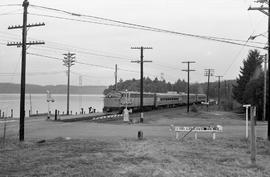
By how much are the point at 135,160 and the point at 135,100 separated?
42091 mm

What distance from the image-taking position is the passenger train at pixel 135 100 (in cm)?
5084

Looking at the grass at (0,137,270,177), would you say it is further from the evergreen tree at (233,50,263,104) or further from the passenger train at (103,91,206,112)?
the evergreen tree at (233,50,263,104)

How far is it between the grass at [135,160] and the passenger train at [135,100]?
21822 mm

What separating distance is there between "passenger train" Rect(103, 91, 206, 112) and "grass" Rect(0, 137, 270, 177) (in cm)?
2182

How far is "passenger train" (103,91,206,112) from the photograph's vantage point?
50844 mm

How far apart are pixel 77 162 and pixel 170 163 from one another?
2.94 m

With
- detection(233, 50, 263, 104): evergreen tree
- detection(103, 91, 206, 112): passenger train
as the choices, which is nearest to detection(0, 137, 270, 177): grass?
detection(103, 91, 206, 112): passenger train

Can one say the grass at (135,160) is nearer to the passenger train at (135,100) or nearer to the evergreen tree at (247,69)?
the passenger train at (135,100)

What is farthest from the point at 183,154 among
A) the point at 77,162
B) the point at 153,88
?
the point at 153,88

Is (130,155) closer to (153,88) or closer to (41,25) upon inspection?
(41,25)

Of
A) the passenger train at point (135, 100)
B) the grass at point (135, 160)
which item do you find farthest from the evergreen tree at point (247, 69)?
the grass at point (135, 160)

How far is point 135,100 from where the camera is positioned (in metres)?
54.6

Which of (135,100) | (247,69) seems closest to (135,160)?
(135,100)

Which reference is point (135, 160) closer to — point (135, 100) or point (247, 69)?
Result: point (135, 100)
